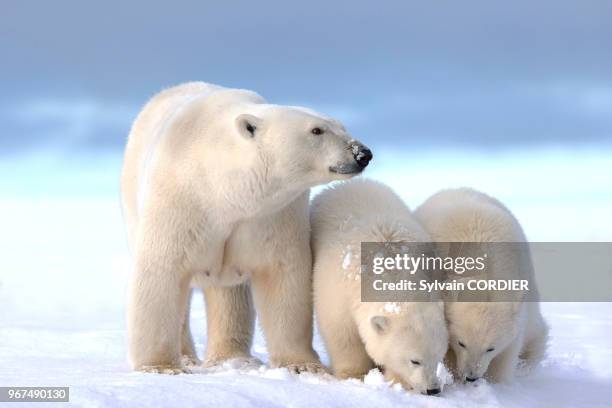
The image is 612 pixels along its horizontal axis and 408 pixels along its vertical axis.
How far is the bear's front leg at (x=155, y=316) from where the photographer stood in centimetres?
781

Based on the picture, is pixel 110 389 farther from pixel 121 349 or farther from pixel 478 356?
pixel 121 349

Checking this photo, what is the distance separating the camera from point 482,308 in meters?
7.50

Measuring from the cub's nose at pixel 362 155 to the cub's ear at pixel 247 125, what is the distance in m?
0.78

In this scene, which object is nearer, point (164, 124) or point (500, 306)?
point (500, 306)

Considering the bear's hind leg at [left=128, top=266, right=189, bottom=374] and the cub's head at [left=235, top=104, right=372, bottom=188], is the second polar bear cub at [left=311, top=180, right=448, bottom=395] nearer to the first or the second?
the cub's head at [left=235, top=104, right=372, bottom=188]

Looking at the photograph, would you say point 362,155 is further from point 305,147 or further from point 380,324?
point 380,324

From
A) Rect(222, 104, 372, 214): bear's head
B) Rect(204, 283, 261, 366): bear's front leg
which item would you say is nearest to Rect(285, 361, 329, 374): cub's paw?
Rect(204, 283, 261, 366): bear's front leg

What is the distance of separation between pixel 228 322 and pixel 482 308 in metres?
3.09

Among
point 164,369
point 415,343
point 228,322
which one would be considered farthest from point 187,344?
point 415,343

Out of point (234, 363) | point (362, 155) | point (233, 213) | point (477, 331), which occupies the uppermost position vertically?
point (362, 155)

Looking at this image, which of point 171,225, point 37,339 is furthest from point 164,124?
point 37,339

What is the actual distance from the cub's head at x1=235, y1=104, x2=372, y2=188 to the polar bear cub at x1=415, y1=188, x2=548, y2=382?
1.43 m

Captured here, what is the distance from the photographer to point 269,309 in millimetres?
8188

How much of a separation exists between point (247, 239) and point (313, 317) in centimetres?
105
